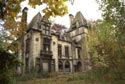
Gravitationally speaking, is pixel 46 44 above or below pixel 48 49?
above

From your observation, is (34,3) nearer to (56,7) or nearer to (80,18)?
(56,7)

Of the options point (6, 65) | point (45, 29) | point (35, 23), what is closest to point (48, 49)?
point (45, 29)

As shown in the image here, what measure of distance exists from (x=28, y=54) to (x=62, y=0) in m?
24.9

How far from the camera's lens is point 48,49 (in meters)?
30.5

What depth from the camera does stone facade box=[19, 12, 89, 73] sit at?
2858 cm

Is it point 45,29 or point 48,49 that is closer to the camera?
point 48,49

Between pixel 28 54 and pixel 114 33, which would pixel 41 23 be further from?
pixel 114 33

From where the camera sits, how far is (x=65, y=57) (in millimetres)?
33688

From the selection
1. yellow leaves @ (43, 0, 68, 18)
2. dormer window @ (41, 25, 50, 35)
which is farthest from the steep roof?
yellow leaves @ (43, 0, 68, 18)

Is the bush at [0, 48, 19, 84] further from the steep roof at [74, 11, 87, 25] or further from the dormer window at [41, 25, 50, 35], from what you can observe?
the steep roof at [74, 11, 87, 25]

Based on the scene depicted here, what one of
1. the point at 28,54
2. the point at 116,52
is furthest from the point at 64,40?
the point at 116,52

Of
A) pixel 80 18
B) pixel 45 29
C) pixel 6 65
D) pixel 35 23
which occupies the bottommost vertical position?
pixel 6 65

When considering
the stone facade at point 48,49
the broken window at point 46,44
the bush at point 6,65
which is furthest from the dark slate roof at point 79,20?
the bush at point 6,65

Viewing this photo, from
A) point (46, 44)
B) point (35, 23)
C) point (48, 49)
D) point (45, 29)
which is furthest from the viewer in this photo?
point (45, 29)
